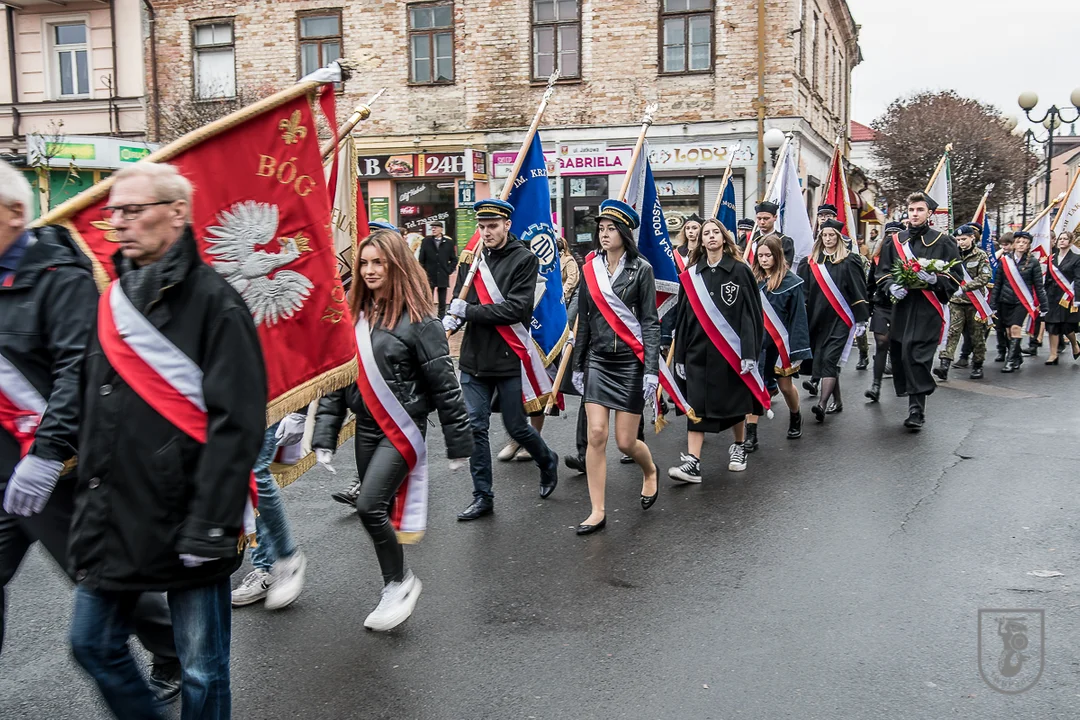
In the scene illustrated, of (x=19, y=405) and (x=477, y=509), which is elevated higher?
(x=19, y=405)

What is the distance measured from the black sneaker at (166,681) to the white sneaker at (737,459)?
4667 millimetres

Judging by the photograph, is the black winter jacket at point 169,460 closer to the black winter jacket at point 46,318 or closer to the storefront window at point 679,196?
the black winter jacket at point 46,318

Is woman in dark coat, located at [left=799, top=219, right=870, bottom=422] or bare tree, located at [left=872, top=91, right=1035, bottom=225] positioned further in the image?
bare tree, located at [left=872, top=91, right=1035, bottom=225]

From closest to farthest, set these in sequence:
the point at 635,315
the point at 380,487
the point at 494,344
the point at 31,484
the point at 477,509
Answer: the point at 31,484
the point at 380,487
the point at 635,315
the point at 477,509
the point at 494,344

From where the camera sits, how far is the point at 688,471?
7.17 meters

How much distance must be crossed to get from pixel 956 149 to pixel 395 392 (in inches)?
1078

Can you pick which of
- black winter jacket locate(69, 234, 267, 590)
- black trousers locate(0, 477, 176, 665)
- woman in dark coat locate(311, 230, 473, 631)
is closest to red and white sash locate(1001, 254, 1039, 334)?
woman in dark coat locate(311, 230, 473, 631)

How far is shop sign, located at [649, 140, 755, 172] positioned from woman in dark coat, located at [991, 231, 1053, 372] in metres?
8.43

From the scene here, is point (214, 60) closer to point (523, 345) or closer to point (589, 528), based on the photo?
point (523, 345)

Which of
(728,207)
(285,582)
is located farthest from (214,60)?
(285,582)

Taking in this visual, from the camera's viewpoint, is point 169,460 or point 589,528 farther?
point 589,528

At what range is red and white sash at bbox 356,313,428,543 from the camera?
449cm

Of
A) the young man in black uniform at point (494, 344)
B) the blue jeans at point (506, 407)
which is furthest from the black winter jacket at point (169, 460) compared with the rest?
the blue jeans at point (506, 407)

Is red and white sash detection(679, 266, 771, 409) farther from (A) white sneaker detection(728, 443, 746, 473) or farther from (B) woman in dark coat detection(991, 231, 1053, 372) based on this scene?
(B) woman in dark coat detection(991, 231, 1053, 372)
